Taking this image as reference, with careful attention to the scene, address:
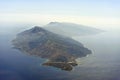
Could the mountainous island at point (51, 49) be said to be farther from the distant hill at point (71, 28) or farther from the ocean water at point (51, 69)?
the distant hill at point (71, 28)

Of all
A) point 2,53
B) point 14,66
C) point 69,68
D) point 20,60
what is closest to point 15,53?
point 2,53

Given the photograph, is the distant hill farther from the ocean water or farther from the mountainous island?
the ocean water

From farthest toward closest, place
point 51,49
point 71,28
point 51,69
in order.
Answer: point 71,28
point 51,49
point 51,69

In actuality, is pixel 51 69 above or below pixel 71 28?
below

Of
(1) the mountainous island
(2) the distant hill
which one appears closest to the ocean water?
(1) the mountainous island

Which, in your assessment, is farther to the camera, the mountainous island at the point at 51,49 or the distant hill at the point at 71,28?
the distant hill at the point at 71,28

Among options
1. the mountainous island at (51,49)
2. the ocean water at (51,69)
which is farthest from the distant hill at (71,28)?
the ocean water at (51,69)

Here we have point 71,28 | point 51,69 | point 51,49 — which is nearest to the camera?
point 51,69

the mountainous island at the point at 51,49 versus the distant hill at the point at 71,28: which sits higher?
the distant hill at the point at 71,28

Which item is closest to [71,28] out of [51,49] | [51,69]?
[51,49]

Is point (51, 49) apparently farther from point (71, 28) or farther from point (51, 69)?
point (71, 28)
